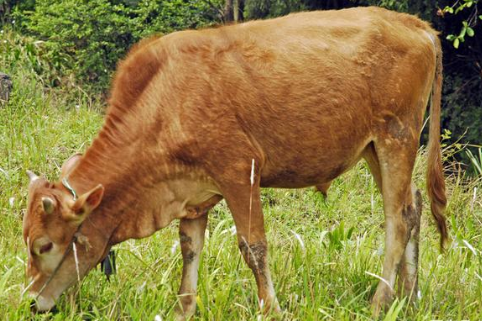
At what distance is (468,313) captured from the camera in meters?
5.51

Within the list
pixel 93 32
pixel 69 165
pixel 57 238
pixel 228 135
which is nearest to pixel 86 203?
pixel 57 238

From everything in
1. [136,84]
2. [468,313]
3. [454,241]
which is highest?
[136,84]

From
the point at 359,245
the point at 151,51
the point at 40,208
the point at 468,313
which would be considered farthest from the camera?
the point at 359,245

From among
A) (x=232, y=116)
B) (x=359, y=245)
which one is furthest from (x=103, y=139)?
(x=359, y=245)

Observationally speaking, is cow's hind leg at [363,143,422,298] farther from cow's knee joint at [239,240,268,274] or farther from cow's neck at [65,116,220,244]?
cow's neck at [65,116,220,244]

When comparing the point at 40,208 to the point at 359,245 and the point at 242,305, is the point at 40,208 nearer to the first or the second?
the point at 242,305

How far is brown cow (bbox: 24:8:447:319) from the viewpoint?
16.2 ft

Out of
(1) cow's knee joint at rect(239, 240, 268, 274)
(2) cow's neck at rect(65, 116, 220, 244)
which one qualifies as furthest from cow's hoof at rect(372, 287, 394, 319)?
(2) cow's neck at rect(65, 116, 220, 244)

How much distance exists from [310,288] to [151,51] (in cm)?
164

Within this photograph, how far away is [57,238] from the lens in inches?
192

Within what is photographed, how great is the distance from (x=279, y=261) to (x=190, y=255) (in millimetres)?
756

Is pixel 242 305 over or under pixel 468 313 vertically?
over

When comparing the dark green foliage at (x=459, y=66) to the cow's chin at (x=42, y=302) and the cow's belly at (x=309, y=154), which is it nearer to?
the cow's belly at (x=309, y=154)

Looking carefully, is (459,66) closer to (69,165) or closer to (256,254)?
(256,254)
